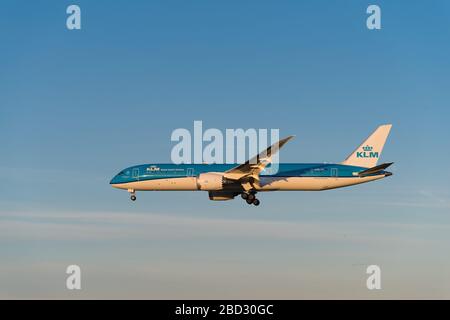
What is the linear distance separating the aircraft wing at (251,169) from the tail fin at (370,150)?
12.6m

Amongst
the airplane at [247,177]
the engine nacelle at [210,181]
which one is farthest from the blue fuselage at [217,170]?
the engine nacelle at [210,181]

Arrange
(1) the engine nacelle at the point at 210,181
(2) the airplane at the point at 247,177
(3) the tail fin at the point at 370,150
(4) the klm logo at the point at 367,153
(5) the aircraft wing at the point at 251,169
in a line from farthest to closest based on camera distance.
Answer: (4) the klm logo at the point at 367,153 < (3) the tail fin at the point at 370,150 < (2) the airplane at the point at 247,177 < (1) the engine nacelle at the point at 210,181 < (5) the aircraft wing at the point at 251,169

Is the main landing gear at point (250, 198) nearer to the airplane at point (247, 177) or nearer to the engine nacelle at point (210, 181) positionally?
the airplane at point (247, 177)

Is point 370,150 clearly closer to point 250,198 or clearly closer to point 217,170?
point 250,198

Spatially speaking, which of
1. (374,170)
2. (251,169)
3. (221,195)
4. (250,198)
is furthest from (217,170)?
(374,170)

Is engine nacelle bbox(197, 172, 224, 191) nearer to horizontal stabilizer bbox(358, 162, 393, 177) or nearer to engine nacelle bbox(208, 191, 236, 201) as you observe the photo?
engine nacelle bbox(208, 191, 236, 201)

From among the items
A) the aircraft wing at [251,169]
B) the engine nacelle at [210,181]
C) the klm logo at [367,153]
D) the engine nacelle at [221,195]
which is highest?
the klm logo at [367,153]

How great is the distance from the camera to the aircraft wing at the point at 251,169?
269ft

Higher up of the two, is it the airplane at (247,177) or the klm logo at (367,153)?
the klm logo at (367,153)

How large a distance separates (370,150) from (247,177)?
56.7 ft
